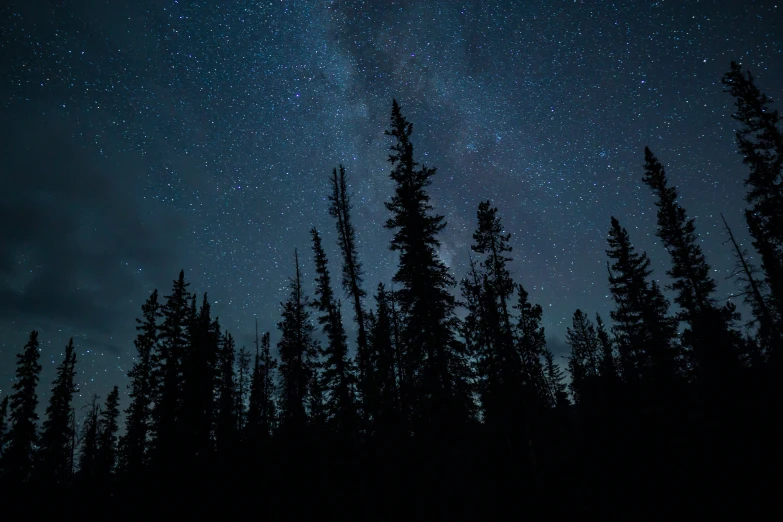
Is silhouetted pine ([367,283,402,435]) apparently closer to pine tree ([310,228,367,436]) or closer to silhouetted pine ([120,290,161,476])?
pine tree ([310,228,367,436])

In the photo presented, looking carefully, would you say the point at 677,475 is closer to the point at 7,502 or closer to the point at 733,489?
the point at 733,489

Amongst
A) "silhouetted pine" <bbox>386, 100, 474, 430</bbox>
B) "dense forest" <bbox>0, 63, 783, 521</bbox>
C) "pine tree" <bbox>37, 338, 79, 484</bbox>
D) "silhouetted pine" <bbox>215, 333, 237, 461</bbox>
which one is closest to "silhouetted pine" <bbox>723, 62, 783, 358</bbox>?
"dense forest" <bbox>0, 63, 783, 521</bbox>

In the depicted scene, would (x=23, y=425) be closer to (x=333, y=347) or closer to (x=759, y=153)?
(x=333, y=347)

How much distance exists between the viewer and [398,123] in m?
20.3

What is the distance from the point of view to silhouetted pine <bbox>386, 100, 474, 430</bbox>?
1645cm

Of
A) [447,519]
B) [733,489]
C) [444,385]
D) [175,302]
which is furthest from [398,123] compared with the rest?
[175,302]

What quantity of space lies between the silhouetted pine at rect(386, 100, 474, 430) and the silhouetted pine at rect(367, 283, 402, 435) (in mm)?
4639

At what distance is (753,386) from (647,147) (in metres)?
17.5

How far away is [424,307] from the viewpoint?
17766 millimetres

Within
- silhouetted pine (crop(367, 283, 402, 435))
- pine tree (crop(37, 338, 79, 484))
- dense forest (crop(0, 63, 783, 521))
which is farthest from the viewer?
pine tree (crop(37, 338, 79, 484))

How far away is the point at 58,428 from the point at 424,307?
44409mm

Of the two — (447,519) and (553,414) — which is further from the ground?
(553,414)

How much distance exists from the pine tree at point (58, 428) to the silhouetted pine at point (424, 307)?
127 feet

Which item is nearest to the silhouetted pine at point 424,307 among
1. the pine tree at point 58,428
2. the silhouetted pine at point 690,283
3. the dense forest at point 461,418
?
the dense forest at point 461,418
